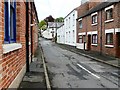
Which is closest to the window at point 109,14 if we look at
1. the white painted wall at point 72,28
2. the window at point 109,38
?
the window at point 109,38

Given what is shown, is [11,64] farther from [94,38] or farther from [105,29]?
[94,38]

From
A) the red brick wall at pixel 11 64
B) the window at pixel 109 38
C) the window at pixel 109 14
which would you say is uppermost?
the window at pixel 109 14

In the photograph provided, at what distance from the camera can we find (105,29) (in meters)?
23.1

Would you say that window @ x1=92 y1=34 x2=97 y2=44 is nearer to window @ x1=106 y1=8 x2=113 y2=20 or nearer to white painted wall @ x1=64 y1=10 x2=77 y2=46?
window @ x1=106 y1=8 x2=113 y2=20

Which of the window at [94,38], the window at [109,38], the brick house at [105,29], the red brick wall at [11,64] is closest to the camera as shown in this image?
the red brick wall at [11,64]

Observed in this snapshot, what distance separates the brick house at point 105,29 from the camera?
20266mm

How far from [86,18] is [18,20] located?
24520 mm

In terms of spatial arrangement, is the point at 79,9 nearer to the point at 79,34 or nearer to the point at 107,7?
the point at 79,34

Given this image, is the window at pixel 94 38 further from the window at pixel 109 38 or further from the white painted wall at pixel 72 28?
the white painted wall at pixel 72 28

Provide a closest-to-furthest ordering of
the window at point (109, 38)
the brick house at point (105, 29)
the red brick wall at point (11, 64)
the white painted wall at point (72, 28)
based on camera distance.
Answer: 1. the red brick wall at point (11, 64)
2. the brick house at point (105, 29)
3. the window at point (109, 38)
4. the white painted wall at point (72, 28)

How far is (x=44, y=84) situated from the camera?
877cm

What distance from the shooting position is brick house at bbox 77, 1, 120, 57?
798 inches

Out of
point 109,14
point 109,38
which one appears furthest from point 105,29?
point 109,14

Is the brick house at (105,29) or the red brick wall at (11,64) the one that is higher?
the brick house at (105,29)
